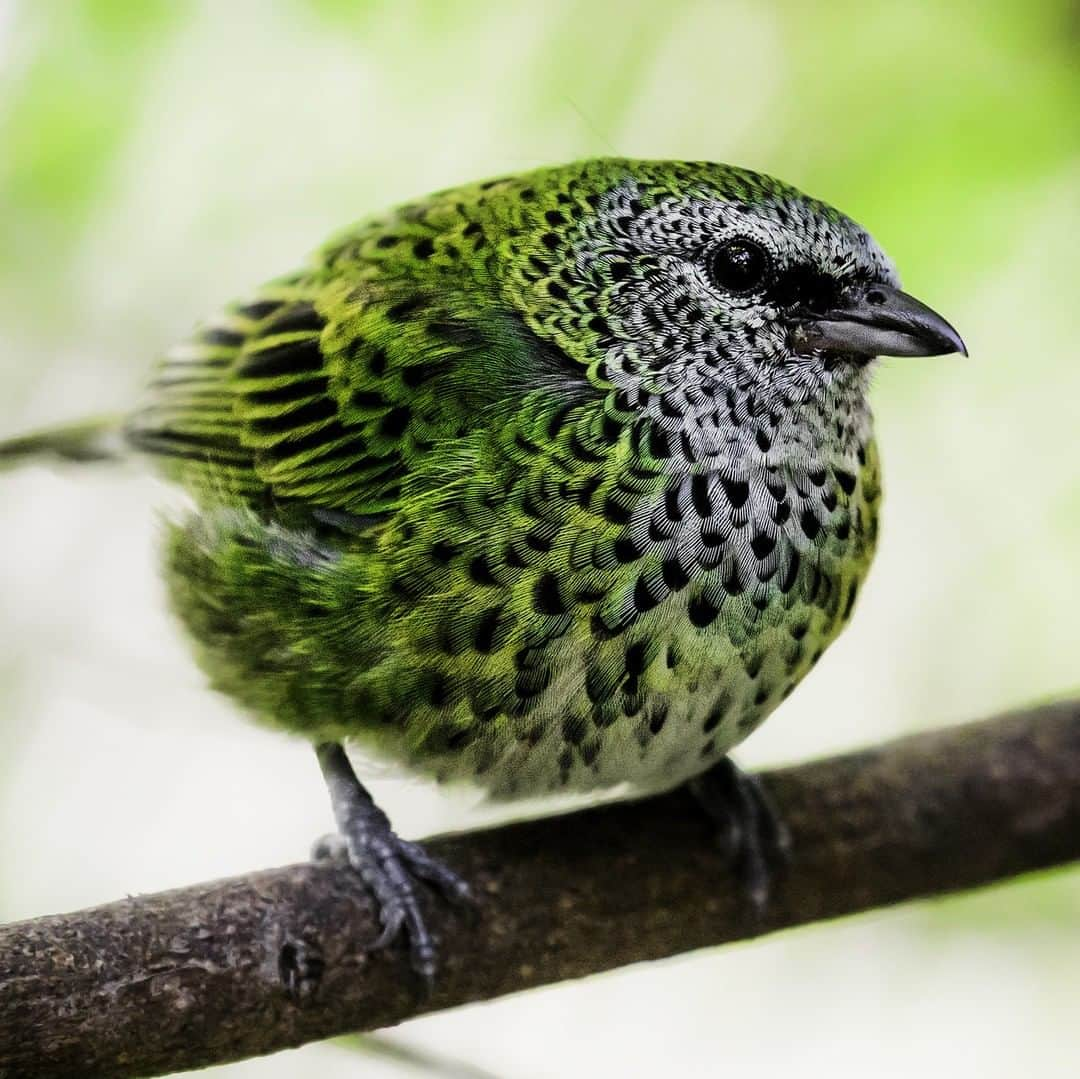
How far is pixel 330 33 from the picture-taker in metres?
4.15

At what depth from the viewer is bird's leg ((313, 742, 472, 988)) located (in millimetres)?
2943

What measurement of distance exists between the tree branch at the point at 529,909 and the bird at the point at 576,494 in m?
0.12

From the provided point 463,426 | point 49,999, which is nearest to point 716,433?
point 463,426

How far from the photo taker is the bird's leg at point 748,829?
339 cm

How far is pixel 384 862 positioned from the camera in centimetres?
318

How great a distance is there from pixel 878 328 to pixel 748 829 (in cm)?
125

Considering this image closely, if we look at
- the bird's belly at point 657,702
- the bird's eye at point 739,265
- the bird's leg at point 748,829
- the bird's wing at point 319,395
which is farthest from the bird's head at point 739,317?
the bird's leg at point 748,829

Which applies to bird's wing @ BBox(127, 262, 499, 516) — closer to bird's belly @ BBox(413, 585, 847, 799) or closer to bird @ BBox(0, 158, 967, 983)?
bird @ BBox(0, 158, 967, 983)

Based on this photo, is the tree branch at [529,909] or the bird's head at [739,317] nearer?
the tree branch at [529,909]

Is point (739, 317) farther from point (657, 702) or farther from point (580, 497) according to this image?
point (657, 702)

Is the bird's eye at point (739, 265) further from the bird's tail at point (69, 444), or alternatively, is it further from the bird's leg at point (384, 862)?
the bird's tail at point (69, 444)

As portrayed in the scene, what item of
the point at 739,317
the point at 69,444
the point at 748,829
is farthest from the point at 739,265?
the point at 69,444

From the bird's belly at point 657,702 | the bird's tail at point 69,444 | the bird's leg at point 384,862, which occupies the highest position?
the bird's belly at point 657,702

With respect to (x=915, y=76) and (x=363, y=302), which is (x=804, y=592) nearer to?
(x=363, y=302)
